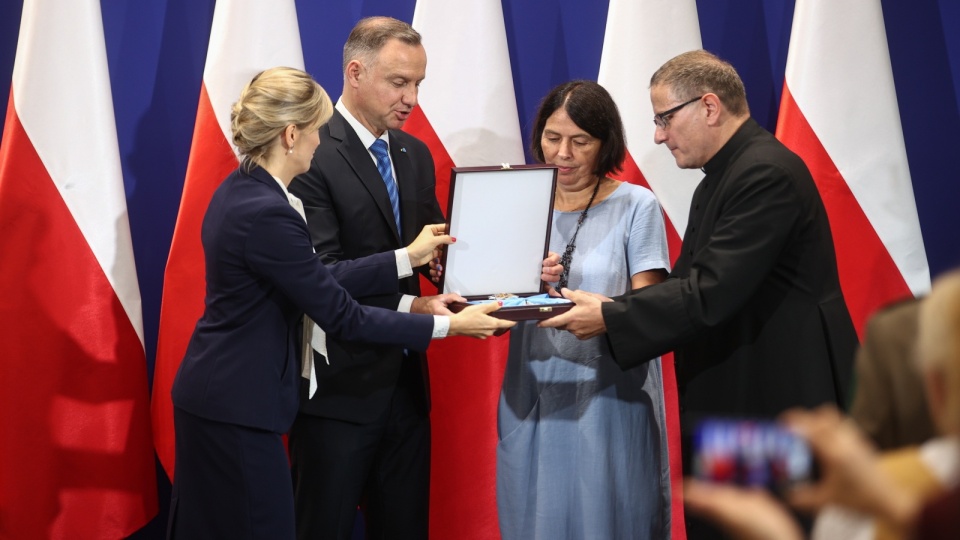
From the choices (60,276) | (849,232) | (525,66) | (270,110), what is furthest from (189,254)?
(849,232)

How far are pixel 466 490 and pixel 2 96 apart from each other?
2069 mm

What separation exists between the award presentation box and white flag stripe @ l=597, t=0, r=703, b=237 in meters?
0.74

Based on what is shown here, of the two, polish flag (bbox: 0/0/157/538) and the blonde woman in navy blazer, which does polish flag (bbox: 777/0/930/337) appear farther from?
polish flag (bbox: 0/0/157/538)

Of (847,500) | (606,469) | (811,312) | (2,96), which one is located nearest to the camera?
(847,500)

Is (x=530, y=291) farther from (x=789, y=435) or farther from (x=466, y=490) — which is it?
(x=789, y=435)

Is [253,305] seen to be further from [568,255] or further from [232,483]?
[568,255]

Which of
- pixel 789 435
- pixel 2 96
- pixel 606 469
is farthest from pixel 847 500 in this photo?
pixel 2 96

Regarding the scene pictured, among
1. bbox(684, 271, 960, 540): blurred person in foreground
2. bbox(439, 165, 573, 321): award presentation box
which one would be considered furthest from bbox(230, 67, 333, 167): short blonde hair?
bbox(684, 271, 960, 540): blurred person in foreground

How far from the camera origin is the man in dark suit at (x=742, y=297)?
2.42 m

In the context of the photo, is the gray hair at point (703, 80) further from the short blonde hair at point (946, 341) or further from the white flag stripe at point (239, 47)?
the short blonde hair at point (946, 341)

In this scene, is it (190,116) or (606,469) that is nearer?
(606,469)

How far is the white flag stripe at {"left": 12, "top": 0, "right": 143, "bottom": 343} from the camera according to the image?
122 inches

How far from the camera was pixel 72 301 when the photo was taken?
3150mm

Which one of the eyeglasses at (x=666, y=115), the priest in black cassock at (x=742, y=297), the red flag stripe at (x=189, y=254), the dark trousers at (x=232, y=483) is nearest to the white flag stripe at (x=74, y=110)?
the red flag stripe at (x=189, y=254)
